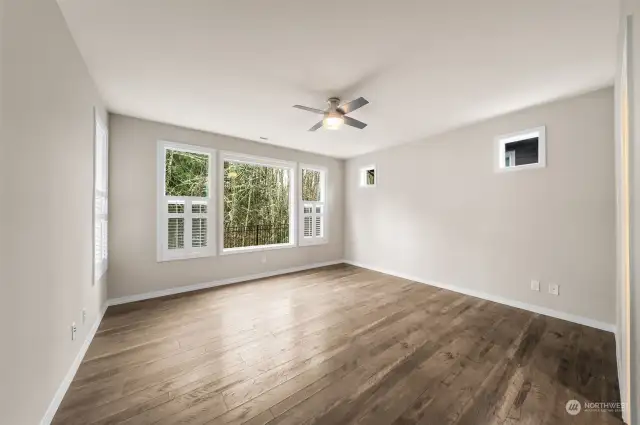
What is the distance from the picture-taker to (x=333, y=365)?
2.15 m

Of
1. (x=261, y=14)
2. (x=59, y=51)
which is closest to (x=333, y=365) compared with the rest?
(x=261, y=14)

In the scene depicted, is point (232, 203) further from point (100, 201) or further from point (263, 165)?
point (100, 201)

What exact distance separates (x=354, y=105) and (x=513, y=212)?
267cm

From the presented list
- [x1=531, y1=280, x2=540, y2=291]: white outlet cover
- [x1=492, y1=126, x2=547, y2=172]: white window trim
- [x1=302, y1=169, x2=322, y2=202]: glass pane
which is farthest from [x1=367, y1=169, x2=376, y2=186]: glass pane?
[x1=531, y1=280, x2=540, y2=291]: white outlet cover

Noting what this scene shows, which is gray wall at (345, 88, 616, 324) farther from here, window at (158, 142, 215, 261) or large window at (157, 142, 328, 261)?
window at (158, 142, 215, 261)

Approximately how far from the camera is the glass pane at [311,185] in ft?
19.6

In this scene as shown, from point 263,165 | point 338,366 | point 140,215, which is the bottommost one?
point 338,366

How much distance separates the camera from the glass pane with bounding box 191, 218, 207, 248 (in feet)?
13.7

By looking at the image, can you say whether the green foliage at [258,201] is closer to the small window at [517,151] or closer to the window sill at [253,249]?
the window sill at [253,249]

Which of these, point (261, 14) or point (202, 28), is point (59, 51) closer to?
point (202, 28)


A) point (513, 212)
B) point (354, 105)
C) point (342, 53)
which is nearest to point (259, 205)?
point (354, 105)

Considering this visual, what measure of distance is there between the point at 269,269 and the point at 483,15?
4648 mm

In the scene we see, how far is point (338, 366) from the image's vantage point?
84.0 inches

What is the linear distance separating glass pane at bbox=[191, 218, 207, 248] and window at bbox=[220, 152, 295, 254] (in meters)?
0.85
